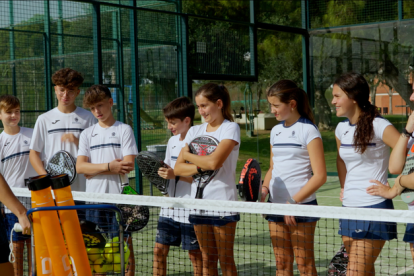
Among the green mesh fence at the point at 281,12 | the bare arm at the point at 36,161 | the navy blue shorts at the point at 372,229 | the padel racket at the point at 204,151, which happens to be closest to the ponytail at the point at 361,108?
the navy blue shorts at the point at 372,229

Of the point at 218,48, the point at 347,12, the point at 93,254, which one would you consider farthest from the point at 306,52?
the point at 93,254

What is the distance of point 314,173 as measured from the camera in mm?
3287

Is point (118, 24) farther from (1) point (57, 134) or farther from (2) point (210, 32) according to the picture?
(1) point (57, 134)

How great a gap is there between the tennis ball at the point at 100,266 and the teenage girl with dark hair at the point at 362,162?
1421 millimetres

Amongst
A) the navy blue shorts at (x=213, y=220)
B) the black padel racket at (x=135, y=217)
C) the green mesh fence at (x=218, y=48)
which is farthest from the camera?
the green mesh fence at (x=218, y=48)

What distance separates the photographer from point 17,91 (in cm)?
759

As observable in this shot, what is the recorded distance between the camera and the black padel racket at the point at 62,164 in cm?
399

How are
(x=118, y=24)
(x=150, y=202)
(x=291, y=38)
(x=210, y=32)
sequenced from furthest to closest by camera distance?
1. (x=291, y=38)
2. (x=118, y=24)
3. (x=210, y=32)
4. (x=150, y=202)

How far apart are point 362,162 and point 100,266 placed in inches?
65.5

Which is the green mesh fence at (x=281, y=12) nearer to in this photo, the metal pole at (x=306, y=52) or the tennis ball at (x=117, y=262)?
the metal pole at (x=306, y=52)

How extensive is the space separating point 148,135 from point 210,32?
6.83 ft

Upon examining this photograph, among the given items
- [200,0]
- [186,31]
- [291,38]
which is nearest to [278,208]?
[186,31]

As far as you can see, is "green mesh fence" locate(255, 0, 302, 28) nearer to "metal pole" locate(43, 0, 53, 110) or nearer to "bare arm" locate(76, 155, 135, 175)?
"metal pole" locate(43, 0, 53, 110)

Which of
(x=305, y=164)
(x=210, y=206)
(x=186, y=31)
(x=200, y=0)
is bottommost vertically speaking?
(x=210, y=206)
